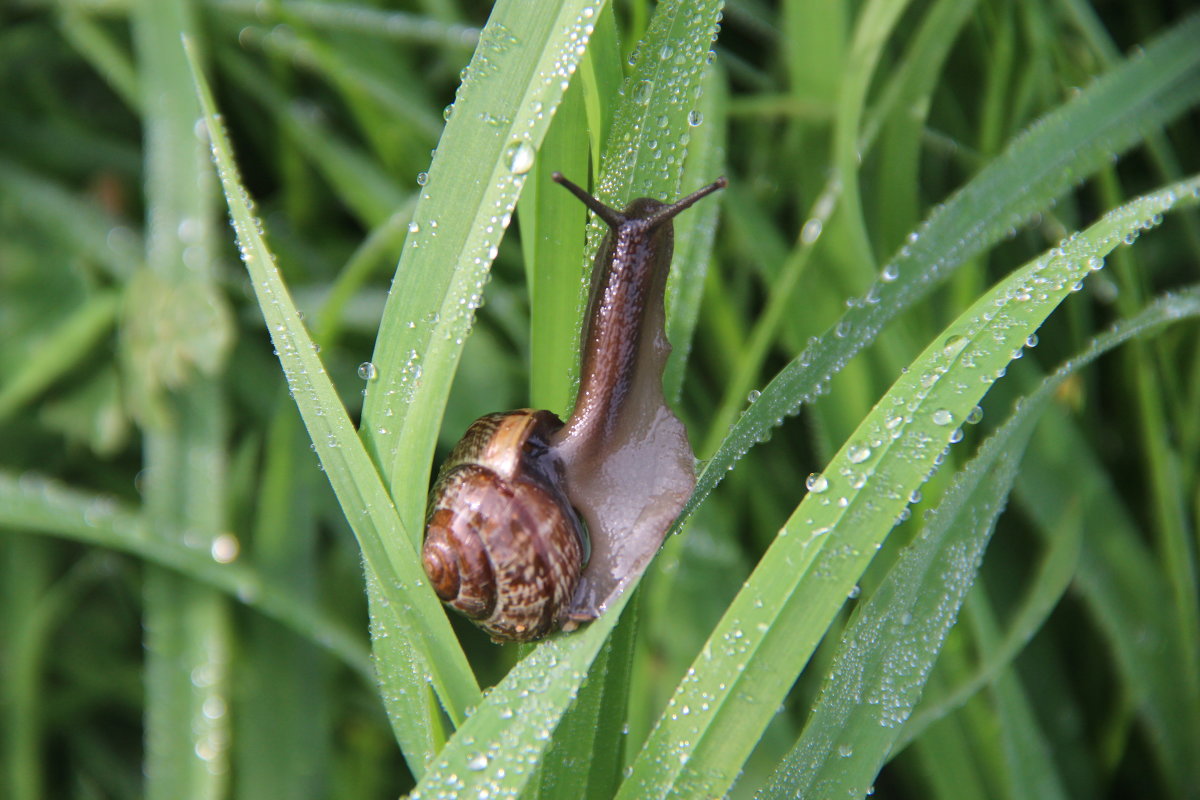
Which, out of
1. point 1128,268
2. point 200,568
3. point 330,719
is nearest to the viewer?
point 1128,268

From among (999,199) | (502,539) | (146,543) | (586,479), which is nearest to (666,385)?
(586,479)

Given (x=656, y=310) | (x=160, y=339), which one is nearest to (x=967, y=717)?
(x=656, y=310)

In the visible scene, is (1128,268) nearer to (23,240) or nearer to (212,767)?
(212,767)

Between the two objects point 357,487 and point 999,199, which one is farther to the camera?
point 999,199

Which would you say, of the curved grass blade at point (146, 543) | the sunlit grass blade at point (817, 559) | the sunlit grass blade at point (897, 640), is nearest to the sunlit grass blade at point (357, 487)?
the sunlit grass blade at point (817, 559)

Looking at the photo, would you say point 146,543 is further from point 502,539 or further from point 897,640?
point 897,640

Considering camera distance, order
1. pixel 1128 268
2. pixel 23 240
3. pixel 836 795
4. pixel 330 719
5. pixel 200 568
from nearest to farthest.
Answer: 1. pixel 836 795
2. pixel 1128 268
3. pixel 200 568
4. pixel 330 719
5. pixel 23 240

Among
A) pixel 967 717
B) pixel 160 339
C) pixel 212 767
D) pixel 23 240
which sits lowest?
pixel 212 767

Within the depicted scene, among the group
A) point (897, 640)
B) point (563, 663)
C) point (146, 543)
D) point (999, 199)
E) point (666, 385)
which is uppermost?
point (999, 199)
